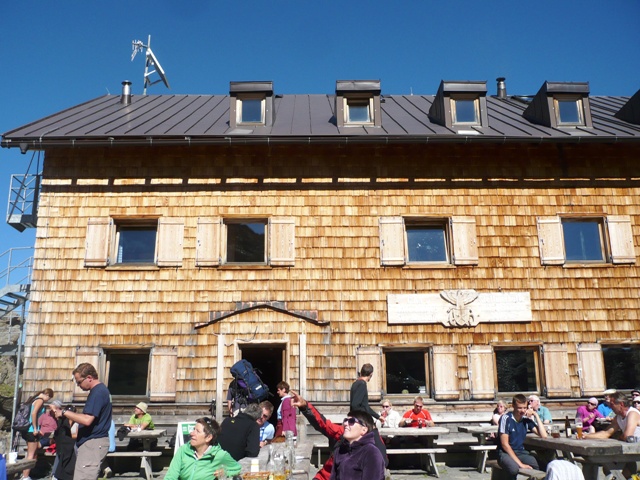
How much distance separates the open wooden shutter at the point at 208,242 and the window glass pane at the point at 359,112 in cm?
388

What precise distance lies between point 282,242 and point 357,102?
3.87 metres

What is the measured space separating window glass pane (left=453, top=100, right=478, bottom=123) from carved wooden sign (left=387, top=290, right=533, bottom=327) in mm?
3995

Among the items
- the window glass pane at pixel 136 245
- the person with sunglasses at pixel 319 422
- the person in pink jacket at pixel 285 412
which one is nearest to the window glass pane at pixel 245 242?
the window glass pane at pixel 136 245

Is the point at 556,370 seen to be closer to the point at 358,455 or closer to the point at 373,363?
the point at 373,363

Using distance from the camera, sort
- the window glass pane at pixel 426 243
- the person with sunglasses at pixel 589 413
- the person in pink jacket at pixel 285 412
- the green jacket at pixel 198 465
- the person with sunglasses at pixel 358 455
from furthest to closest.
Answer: the window glass pane at pixel 426 243 → the person with sunglasses at pixel 589 413 → the person in pink jacket at pixel 285 412 → the green jacket at pixel 198 465 → the person with sunglasses at pixel 358 455

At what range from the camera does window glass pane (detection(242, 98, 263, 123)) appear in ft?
44.0

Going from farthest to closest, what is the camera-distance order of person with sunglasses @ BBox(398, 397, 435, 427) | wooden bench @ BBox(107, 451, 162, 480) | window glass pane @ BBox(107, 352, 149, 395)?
1. window glass pane @ BBox(107, 352, 149, 395)
2. person with sunglasses @ BBox(398, 397, 435, 427)
3. wooden bench @ BBox(107, 451, 162, 480)

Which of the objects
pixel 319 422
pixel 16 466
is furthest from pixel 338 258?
pixel 16 466

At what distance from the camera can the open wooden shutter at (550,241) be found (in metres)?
12.1

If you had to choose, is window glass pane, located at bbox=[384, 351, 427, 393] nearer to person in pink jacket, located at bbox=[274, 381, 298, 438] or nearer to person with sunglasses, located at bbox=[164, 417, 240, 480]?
person in pink jacket, located at bbox=[274, 381, 298, 438]

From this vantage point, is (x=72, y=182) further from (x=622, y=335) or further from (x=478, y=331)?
(x=622, y=335)

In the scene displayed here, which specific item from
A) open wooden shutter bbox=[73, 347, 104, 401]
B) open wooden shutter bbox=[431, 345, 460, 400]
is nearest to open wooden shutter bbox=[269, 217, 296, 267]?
open wooden shutter bbox=[431, 345, 460, 400]

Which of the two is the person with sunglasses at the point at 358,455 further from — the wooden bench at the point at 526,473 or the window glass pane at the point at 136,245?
the window glass pane at the point at 136,245

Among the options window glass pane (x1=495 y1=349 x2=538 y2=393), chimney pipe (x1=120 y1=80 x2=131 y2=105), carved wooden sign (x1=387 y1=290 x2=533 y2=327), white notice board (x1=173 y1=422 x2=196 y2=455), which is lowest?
white notice board (x1=173 y1=422 x2=196 y2=455)
